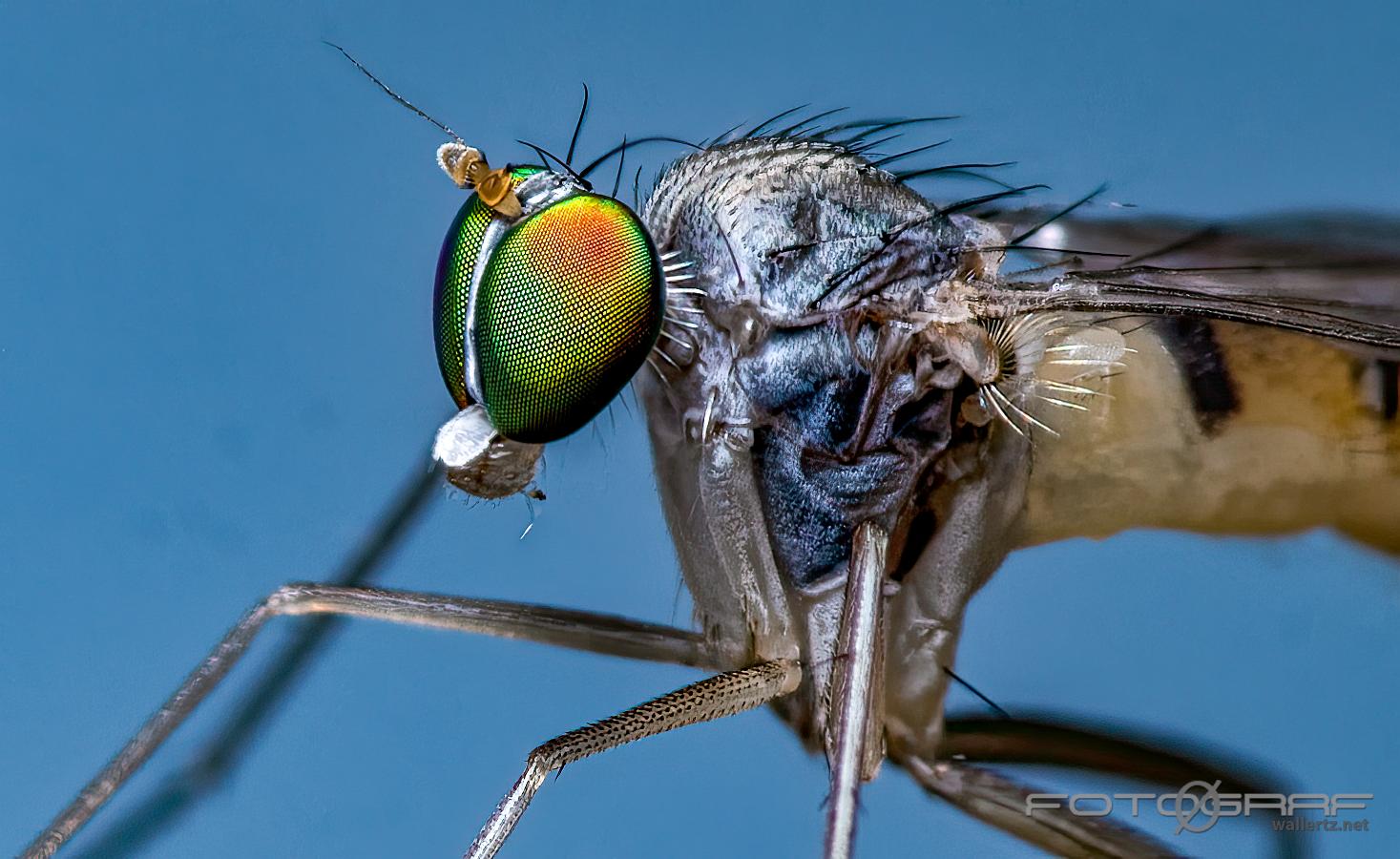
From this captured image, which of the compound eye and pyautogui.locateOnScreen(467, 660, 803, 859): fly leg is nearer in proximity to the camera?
the compound eye

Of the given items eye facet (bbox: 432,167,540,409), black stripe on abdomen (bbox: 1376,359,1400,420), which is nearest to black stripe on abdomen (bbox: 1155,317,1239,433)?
black stripe on abdomen (bbox: 1376,359,1400,420)

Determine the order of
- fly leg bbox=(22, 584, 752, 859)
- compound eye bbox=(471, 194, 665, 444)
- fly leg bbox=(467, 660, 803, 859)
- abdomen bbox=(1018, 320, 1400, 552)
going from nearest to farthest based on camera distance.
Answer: compound eye bbox=(471, 194, 665, 444) → fly leg bbox=(467, 660, 803, 859) → fly leg bbox=(22, 584, 752, 859) → abdomen bbox=(1018, 320, 1400, 552)

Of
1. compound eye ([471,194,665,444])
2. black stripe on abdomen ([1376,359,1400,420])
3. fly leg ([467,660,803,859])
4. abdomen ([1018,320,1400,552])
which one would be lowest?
fly leg ([467,660,803,859])

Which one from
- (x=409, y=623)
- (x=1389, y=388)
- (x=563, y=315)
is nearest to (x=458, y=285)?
(x=563, y=315)

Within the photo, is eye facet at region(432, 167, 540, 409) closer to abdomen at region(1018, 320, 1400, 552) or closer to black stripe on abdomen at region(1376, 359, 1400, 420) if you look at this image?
abdomen at region(1018, 320, 1400, 552)

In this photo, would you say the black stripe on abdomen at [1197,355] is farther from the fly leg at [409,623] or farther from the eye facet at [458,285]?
the eye facet at [458,285]

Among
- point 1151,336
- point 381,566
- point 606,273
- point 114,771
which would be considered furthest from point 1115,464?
point 114,771

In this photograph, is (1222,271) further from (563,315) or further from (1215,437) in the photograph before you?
(563,315)
